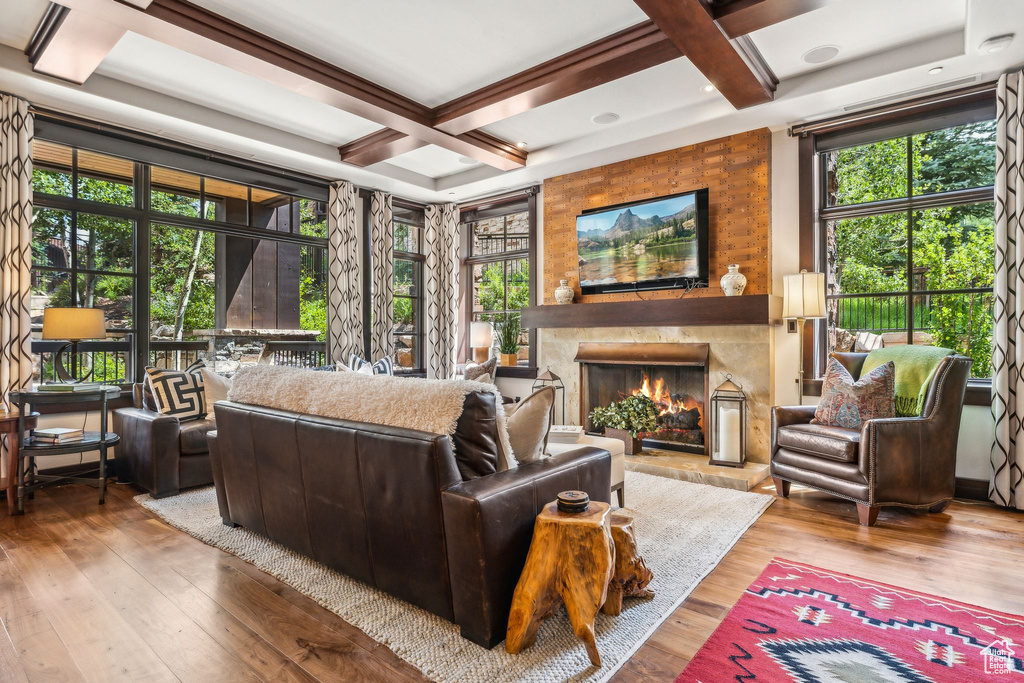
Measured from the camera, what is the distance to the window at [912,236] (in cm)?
367

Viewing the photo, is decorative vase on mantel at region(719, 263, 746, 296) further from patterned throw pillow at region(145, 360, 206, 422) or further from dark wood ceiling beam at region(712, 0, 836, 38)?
patterned throw pillow at region(145, 360, 206, 422)

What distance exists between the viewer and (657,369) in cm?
489

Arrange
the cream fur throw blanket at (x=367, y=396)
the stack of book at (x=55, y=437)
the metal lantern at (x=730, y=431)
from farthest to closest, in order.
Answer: the metal lantern at (x=730, y=431) < the stack of book at (x=55, y=437) < the cream fur throw blanket at (x=367, y=396)

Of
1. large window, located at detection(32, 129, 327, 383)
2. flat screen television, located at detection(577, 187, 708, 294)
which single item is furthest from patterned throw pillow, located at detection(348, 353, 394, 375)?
flat screen television, located at detection(577, 187, 708, 294)

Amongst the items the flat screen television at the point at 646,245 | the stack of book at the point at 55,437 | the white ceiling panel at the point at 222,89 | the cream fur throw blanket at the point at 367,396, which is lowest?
the stack of book at the point at 55,437

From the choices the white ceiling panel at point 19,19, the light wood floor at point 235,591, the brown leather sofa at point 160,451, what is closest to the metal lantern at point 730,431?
the light wood floor at point 235,591

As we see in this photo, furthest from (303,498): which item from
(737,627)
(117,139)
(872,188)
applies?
(872,188)

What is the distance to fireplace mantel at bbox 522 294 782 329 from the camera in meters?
4.09

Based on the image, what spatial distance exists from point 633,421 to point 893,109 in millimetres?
2936

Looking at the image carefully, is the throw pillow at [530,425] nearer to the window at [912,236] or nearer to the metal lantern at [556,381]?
the metal lantern at [556,381]

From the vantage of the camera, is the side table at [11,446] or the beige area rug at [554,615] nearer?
the beige area rug at [554,615]

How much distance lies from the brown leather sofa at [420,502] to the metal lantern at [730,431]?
2.08 meters

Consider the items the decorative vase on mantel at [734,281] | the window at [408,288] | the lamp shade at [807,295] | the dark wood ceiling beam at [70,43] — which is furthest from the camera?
the window at [408,288]

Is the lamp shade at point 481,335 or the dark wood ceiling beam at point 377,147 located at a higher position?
the dark wood ceiling beam at point 377,147
